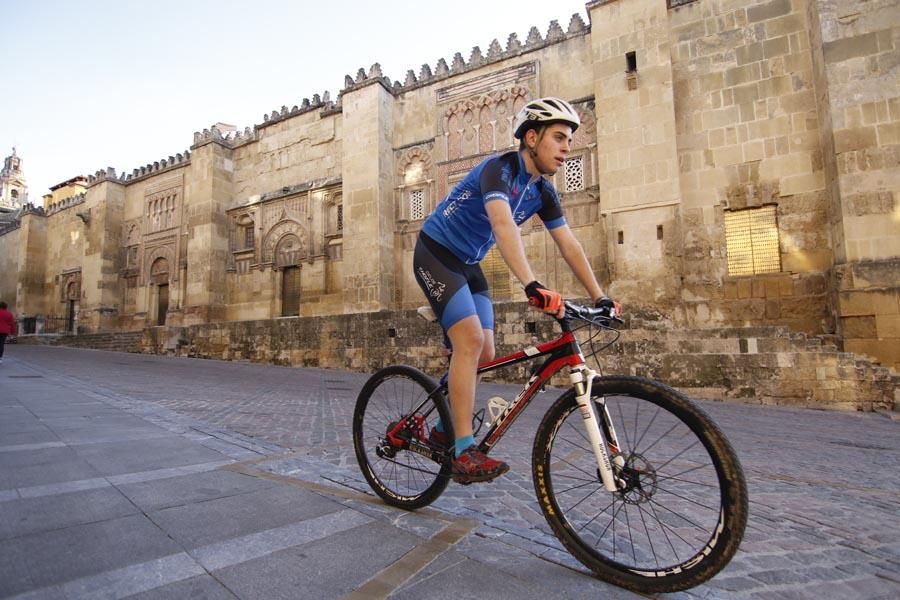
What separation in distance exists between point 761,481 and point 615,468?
2.03m

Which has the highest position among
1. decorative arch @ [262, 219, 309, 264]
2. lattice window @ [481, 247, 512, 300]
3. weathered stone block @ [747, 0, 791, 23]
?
weathered stone block @ [747, 0, 791, 23]

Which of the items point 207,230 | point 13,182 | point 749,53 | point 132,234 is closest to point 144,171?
point 132,234

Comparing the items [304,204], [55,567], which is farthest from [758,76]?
[304,204]

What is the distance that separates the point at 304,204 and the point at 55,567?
18.6 metres

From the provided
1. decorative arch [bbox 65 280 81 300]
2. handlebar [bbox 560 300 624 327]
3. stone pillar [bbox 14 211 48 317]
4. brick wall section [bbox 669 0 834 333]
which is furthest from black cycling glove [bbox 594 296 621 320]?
stone pillar [bbox 14 211 48 317]

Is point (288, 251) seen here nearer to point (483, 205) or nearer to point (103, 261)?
point (103, 261)

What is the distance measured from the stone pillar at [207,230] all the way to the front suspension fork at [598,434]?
69.4 ft

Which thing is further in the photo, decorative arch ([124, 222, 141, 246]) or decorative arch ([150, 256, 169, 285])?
decorative arch ([124, 222, 141, 246])

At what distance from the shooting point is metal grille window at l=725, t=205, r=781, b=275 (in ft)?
35.4

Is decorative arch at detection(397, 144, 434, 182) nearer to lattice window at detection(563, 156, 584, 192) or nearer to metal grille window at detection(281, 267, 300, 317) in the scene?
lattice window at detection(563, 156, 584, 192)

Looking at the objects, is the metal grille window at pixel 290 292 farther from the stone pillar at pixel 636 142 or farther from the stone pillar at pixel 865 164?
the stone pillar at pixel 865 164

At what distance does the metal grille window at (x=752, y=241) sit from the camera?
35.4ft

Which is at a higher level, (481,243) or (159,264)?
(159,264)

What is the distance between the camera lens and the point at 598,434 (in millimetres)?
1750
